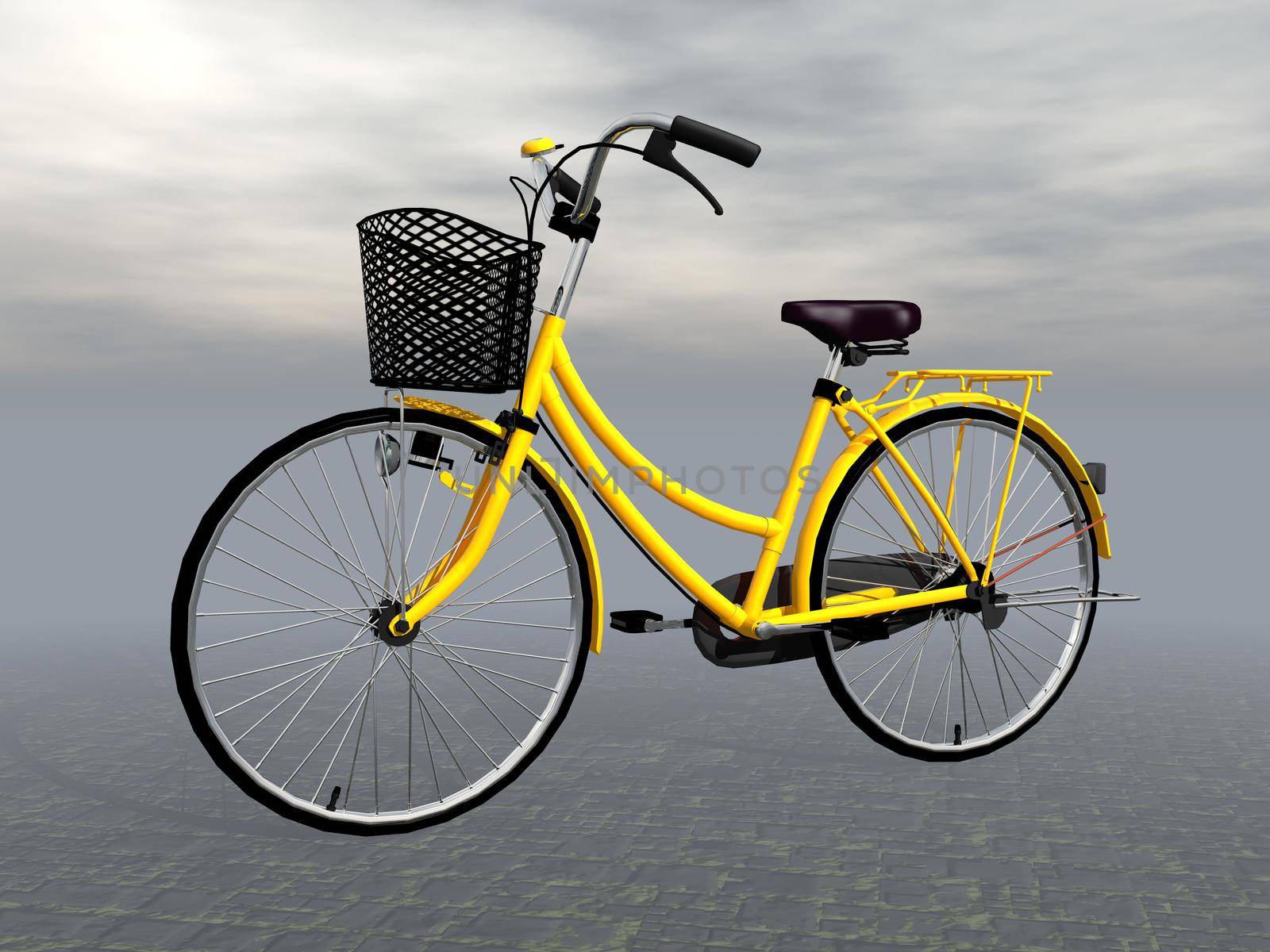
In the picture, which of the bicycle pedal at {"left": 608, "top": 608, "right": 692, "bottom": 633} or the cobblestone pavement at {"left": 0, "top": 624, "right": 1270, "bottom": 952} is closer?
the cobblestone pavement at {"left": 0, "top": 624, "right": 1270, "bottom": 952}

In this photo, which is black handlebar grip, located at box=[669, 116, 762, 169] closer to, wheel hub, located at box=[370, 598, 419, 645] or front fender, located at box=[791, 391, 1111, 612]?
front fender, located at box=[791, 391, 1111, 612]

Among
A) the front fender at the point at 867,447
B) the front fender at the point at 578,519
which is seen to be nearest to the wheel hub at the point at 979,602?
the front fender at the point at 867,447

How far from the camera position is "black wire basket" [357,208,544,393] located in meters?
3.17

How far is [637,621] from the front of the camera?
3.76 meters

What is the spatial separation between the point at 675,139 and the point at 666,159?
0.21ft

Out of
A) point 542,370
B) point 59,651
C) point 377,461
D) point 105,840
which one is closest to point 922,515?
point 542,370

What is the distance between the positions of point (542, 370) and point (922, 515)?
5.54ft

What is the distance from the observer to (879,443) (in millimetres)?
4234

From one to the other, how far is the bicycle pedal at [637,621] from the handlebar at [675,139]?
129 cm

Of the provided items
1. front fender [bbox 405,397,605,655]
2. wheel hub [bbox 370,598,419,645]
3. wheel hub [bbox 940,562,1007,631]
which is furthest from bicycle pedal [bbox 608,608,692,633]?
wheel hub [bbox 940,562,1007,631]

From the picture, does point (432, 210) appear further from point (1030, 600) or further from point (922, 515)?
point (1030, 600)

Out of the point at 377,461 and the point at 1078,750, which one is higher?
the point at 377,461

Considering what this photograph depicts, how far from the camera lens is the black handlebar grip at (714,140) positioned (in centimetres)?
340

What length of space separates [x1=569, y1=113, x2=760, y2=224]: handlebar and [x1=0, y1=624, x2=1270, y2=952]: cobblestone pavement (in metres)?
2.04
